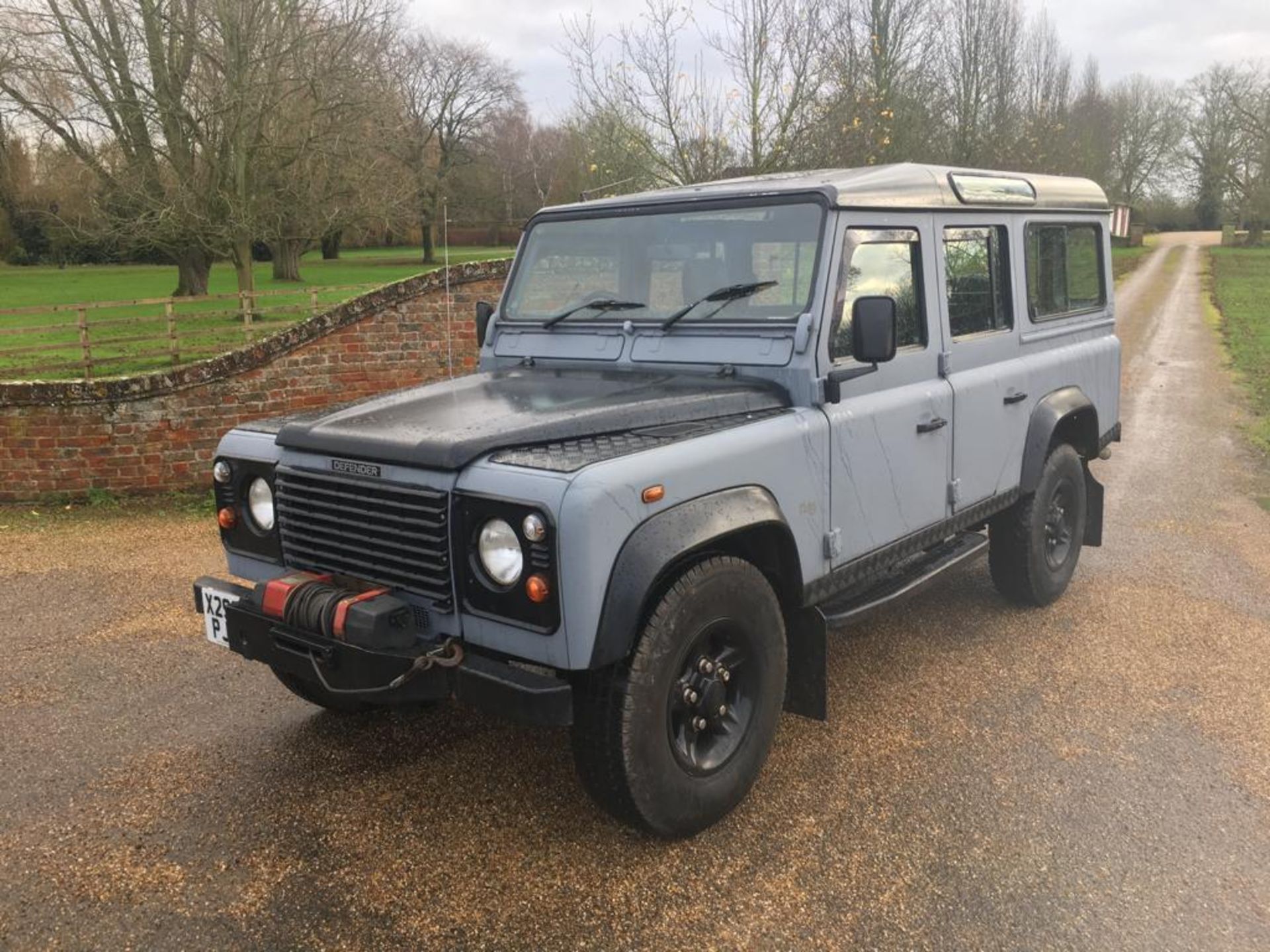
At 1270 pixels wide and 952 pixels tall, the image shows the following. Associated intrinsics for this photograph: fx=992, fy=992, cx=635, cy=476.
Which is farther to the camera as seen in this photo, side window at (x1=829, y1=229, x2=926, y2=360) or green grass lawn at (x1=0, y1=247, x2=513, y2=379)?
green grass lawn at (x1=0, y1=247, x2=513, y2=379)

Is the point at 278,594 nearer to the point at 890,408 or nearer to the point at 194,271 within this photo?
the point at 890,408

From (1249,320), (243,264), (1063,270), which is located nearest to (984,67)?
(1249,320)

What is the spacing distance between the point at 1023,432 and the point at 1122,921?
2597 millimetres

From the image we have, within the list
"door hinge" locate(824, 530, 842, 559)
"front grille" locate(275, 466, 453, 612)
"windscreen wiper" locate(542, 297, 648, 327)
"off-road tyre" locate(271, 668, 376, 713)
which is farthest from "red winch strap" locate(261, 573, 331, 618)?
"door hinge" locate(824, 530, 842, 559)

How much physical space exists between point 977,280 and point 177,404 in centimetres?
576

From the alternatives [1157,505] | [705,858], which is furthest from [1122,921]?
[1157,505]

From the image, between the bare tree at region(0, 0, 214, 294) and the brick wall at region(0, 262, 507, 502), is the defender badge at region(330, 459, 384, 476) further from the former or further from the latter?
the bare tree at region(0, 0, 214, 294)

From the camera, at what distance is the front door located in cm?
366

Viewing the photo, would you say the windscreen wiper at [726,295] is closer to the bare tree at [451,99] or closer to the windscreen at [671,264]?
the windscreen at [671,264]

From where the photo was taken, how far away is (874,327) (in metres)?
3.42

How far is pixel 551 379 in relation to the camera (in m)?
3.96

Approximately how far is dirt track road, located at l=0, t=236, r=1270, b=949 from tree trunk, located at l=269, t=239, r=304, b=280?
23780 mm

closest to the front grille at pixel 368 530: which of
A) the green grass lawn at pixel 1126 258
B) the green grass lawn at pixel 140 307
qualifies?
the green grass lawn at pixel 140 307

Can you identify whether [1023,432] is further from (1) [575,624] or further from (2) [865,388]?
(1) [575,624]
